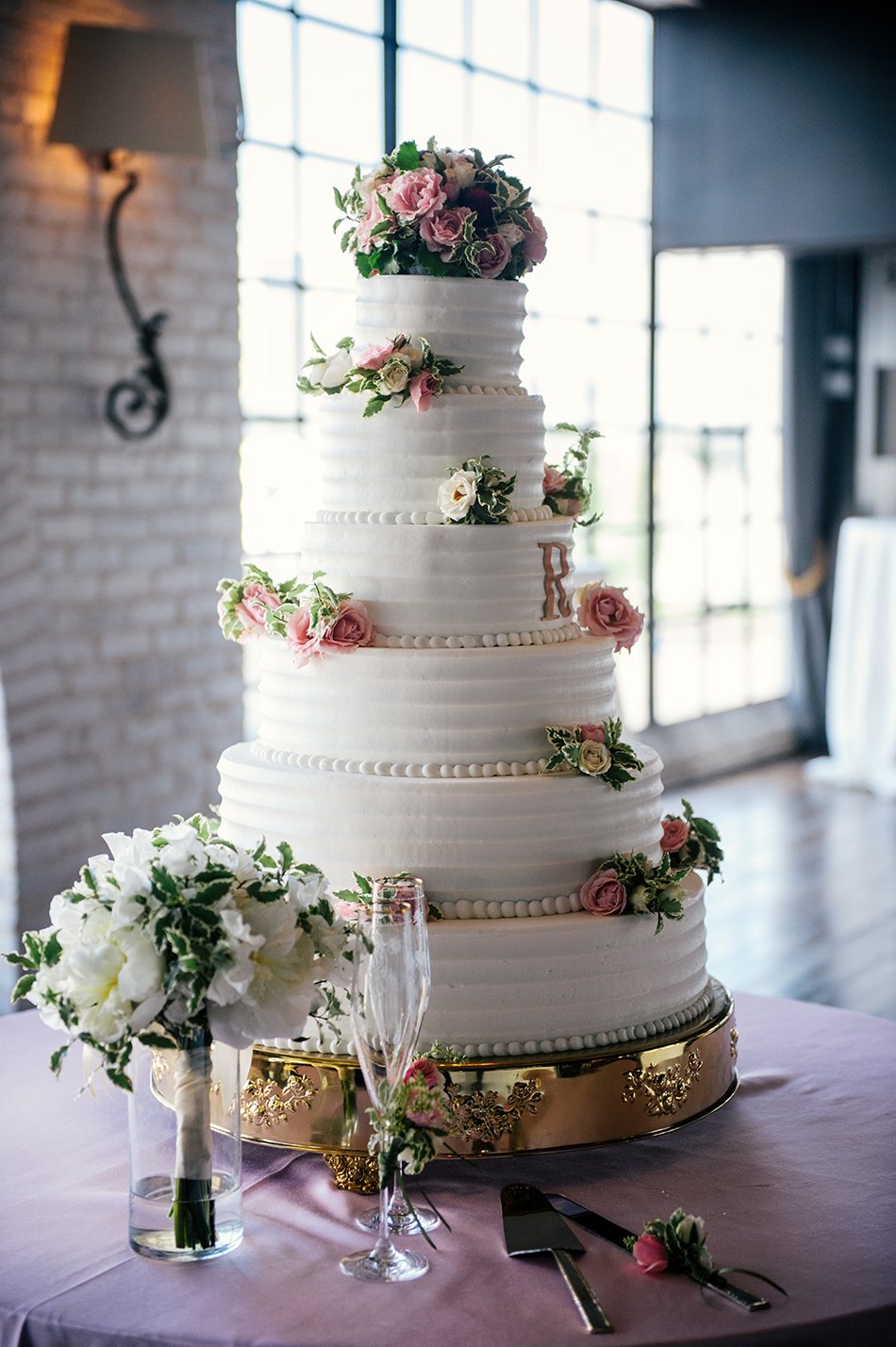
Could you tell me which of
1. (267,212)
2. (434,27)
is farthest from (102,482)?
(434,27)

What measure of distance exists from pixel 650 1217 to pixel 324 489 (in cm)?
120

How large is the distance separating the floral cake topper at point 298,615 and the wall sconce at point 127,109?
299cm

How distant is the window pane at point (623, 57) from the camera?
28.5 feet

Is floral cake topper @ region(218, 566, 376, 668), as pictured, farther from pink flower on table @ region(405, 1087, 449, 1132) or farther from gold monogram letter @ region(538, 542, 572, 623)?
pink flower on table @ region(405, 1087, 449, 1132)

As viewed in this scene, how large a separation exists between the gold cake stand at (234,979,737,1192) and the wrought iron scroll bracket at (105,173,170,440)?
141 inches

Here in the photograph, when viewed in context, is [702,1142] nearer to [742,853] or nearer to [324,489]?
[324,489]

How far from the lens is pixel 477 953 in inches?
88.4

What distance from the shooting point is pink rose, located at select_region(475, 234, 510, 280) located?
8.21 feet

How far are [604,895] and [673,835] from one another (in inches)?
12.8

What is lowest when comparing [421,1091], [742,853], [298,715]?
[742,853]

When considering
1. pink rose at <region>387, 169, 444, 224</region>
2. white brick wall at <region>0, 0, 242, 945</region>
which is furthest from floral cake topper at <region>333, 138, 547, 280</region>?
white brick wall at <region>0, 0, 242, 945</region>

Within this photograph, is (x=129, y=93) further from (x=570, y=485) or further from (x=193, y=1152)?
(x=193, y=1152)

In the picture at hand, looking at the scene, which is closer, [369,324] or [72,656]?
[369,324]

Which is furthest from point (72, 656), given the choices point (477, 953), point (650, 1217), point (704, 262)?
point (704, 262)
